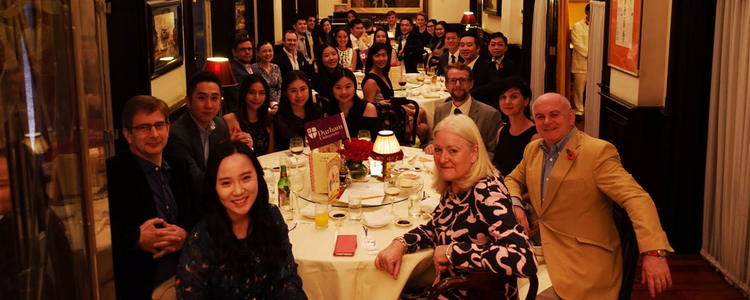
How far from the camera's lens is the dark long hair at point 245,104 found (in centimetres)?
511

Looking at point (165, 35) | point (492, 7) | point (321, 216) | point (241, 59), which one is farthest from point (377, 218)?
point (492, 7)

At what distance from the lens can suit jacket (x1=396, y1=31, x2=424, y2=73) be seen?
36.5 feet

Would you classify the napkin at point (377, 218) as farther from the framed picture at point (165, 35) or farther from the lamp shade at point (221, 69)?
the lamp shade at point (221, 69)

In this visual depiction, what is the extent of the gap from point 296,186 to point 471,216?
141cm

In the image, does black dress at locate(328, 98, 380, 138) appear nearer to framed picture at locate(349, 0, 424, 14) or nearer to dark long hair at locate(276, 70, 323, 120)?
dark long hair at locate(276, 70, 323, 120)

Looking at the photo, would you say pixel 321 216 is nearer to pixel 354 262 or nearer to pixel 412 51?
pixel 354 262

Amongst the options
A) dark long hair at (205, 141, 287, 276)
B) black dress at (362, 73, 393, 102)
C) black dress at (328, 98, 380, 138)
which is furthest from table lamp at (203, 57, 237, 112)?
dark long hair at (205, 141, 287, 276)

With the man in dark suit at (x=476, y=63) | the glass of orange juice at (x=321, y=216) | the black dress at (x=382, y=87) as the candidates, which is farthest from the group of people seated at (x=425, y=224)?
the man in dark suit at (x=476, y=63)

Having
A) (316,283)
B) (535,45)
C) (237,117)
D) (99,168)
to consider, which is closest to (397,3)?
(535,45)

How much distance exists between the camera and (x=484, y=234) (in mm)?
2707

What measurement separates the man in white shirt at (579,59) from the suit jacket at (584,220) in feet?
24.8

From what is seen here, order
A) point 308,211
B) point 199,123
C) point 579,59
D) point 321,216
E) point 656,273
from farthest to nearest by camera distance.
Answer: point 579,59, point 199,123, point 308,211, point 321,216, point 656,273

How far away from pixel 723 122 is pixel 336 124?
251 cm

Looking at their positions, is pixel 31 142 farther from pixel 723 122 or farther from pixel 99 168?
pixel 723 122
